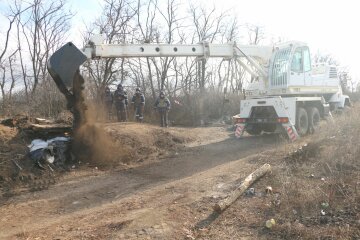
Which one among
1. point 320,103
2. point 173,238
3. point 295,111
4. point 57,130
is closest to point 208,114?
point 320,103

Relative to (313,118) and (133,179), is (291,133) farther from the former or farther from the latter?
(133,179)

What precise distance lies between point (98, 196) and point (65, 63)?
11.3 feet

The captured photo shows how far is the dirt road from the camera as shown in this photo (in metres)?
5.77

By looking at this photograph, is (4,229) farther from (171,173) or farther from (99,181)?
(171,173)

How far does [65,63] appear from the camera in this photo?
9.08 meters

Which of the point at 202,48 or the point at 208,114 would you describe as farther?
the point at 208,114

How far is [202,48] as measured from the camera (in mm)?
13023

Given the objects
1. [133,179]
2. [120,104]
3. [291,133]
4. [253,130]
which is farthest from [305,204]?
[120,104]

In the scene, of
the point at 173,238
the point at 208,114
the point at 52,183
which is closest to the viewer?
the point at 173,238

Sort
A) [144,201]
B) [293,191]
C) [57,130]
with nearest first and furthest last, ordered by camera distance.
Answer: [293,191] < [144,201] < [57,130]

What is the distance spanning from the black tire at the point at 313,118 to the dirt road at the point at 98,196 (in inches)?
163

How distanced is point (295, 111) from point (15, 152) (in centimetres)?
908

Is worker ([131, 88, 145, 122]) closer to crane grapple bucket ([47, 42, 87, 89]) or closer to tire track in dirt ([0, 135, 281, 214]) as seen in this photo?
tire track in dirt ([0, 135, 281, 214])

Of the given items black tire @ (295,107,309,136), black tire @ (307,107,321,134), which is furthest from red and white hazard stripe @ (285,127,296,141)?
black tire @ (307,107,321,134)
